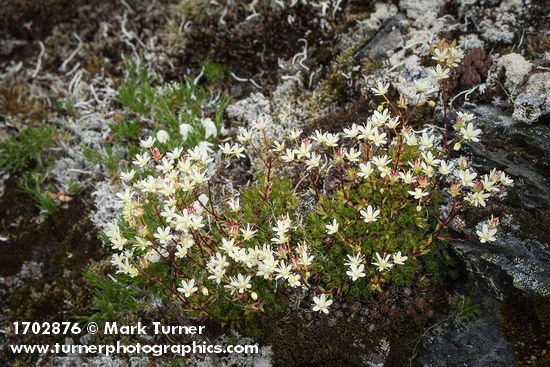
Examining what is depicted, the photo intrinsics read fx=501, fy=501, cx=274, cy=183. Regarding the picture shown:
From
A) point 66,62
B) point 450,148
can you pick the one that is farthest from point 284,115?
point 66,62

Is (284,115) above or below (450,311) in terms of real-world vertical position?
above

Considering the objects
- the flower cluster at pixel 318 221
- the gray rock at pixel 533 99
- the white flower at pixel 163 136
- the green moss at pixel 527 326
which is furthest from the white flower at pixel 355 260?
the white flower at pixel 163 136

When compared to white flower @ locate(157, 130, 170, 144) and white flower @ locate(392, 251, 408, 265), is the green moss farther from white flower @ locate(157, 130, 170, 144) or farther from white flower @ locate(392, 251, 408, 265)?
white flower @ locate(157, 130, 170, 144)

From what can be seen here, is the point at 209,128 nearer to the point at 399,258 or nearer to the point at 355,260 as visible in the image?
the point at 355,260

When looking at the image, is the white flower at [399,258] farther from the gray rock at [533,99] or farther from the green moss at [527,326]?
the gray rock at [533,99]

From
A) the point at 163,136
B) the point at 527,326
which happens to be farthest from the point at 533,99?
the point at 163,136

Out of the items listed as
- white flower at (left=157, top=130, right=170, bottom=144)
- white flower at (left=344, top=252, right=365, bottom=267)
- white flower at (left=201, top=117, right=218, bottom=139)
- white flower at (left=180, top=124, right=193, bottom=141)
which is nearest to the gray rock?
white flower at (left=344, top=252, right=365, bottom=267)

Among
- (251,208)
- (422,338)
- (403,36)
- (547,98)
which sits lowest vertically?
(422,338)

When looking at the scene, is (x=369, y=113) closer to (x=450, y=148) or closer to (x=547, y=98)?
(x=450, y=148)
